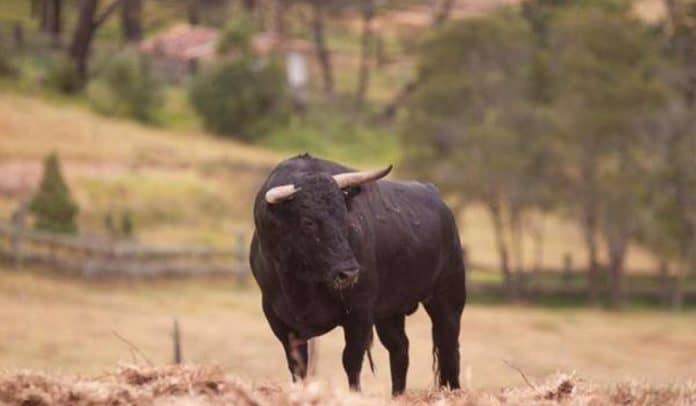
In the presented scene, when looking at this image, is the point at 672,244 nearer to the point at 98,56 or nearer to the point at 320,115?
the point at 320,115

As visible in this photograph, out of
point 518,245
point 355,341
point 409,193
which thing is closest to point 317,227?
point 355,341

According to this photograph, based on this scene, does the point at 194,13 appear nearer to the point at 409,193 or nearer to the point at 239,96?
the point at 239,96

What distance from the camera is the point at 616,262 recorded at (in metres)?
56.8

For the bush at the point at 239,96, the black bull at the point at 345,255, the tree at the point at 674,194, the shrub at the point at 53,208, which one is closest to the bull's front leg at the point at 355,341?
the black bull at the point at 345,255

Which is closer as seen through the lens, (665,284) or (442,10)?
(665,284)

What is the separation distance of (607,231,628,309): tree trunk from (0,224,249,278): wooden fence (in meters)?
14.8

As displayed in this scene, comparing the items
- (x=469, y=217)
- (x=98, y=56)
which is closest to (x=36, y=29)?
(x=98, y=56)

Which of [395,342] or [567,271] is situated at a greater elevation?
[395,342]

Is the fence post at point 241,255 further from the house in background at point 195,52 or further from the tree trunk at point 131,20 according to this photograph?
the tree trunk at point 131,20

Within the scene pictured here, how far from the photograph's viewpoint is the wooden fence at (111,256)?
45375 millimetres

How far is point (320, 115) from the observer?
7750 cm

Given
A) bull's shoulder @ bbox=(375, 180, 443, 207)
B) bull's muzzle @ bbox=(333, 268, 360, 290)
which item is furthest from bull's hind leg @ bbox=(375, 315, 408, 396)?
bull's muzzle @ bbox=(333, 268, 360, 290)

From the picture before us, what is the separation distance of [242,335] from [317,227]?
29172mm

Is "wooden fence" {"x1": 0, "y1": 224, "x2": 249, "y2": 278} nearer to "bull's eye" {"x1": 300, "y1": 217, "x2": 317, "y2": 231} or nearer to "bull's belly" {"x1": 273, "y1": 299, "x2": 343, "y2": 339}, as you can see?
"bull's belly" {"x1": 273, "y1": 299, "x2": 343, "y2": 339}
